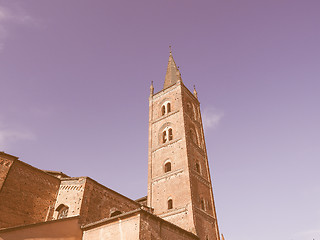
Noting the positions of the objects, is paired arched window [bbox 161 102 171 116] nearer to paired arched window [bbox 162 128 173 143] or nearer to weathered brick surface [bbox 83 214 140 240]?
paired arched window [bbox 162 128 173 143]

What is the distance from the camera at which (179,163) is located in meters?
21.0

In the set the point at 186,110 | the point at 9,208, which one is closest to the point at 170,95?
the point at 186,110

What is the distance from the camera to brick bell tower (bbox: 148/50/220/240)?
18.6 meters

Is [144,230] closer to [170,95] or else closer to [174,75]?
[170,95]

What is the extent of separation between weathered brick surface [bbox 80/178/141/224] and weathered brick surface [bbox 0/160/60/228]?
7.83 feet

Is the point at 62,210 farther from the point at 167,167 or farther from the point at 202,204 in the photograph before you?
the point at 202,204

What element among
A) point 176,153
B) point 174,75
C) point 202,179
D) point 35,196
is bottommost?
point 35,196

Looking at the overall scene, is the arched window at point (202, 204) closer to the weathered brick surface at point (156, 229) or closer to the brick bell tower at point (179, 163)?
the brick bell tower at point (179, 163)

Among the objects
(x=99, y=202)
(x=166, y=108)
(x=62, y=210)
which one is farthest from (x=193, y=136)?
(x=62, y=210)

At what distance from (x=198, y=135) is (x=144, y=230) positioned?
1428cm

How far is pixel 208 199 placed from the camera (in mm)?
21188

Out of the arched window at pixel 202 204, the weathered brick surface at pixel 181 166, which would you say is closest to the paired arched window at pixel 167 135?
the weathered brick surface at pixel 181 166

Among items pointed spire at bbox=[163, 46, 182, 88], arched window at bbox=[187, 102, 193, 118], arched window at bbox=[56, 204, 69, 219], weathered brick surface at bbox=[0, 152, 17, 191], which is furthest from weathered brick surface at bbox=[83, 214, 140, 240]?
pointed spire at bbox=[163, 46, 182, 88]

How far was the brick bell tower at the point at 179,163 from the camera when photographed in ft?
61.0
